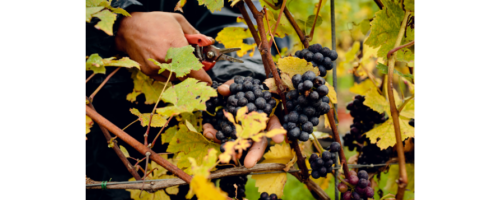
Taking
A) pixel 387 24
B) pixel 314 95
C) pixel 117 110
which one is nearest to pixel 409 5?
pixel 387 24

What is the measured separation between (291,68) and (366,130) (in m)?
0.64

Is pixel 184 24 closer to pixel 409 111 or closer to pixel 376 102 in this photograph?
pixel 376 102

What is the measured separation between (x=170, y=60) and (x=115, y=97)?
48 centimetres

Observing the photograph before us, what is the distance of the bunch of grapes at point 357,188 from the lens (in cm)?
91

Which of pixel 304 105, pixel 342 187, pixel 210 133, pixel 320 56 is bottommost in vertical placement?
pixel 342 187

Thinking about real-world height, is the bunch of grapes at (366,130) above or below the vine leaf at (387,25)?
below

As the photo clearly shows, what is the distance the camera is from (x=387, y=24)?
92 centimetres

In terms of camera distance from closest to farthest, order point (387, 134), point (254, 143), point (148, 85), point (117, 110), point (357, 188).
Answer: point (254, 143) → point (357, 188) → point (387, 134) → point (148, 85) → point (117, 110)

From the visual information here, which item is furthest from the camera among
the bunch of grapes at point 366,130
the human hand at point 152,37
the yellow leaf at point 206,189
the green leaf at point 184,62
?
the bunch of grapes at point 366,130

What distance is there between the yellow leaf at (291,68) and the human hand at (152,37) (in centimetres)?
35

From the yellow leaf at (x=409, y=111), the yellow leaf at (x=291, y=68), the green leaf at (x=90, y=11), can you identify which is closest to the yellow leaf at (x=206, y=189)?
the yellow leaf at (x=291, y=68)

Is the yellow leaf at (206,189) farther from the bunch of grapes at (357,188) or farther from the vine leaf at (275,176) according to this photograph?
the bunch of grapes at (357,188)

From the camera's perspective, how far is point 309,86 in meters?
0.70

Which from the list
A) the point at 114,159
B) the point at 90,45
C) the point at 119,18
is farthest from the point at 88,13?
the point at 114,159
